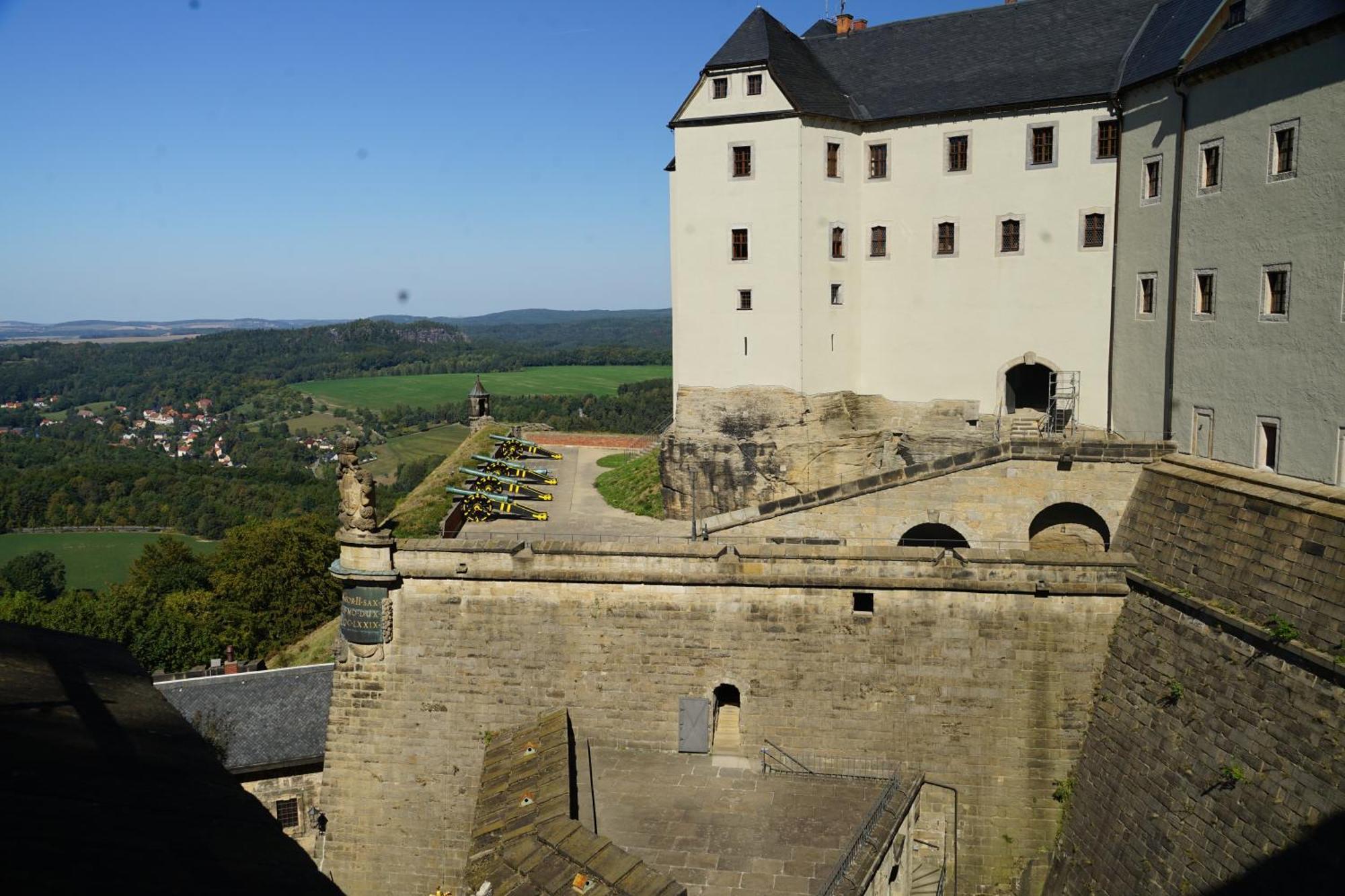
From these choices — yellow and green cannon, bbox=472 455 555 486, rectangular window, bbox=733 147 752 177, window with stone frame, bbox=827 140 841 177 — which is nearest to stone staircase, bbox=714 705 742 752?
yellow and green cannon, bbox=472 455 555 486

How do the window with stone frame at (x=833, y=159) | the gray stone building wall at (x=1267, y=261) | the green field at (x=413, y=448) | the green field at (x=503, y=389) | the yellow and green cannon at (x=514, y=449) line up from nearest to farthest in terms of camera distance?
the gray stone building wall at (x=1267, y=261) < the window with stone frame at (x=833, y=159) < the yellow and green cannon at (x=514, y=449) < the green field at (x=413, y=448) < the green field at (x=503, y=389)

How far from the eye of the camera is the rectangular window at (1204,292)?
23672 millimetres

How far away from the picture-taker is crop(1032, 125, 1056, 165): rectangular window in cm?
2992

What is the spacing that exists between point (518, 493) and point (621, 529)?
5184 millimetres

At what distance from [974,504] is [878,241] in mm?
10512

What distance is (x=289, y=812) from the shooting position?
27.8 metres

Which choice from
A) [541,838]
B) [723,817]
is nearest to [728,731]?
[723,817]

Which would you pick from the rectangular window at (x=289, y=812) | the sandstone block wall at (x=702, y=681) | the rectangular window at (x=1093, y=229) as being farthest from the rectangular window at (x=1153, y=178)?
the rectangular window at (x=289, y=812)

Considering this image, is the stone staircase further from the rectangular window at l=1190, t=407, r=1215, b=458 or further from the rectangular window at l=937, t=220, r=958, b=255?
the rectangular window at l=937, t=220, r=958, b=255

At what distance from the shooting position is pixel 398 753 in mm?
22438

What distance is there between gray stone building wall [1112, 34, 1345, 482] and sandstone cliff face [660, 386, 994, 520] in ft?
18.7

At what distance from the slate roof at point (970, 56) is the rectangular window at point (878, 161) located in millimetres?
862

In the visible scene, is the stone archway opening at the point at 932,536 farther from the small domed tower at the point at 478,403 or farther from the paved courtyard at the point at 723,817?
the small domed tower at the point at 478,403

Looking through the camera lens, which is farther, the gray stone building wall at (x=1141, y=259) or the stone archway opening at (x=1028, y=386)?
the stone archway opening at (x=1028, y=386)
